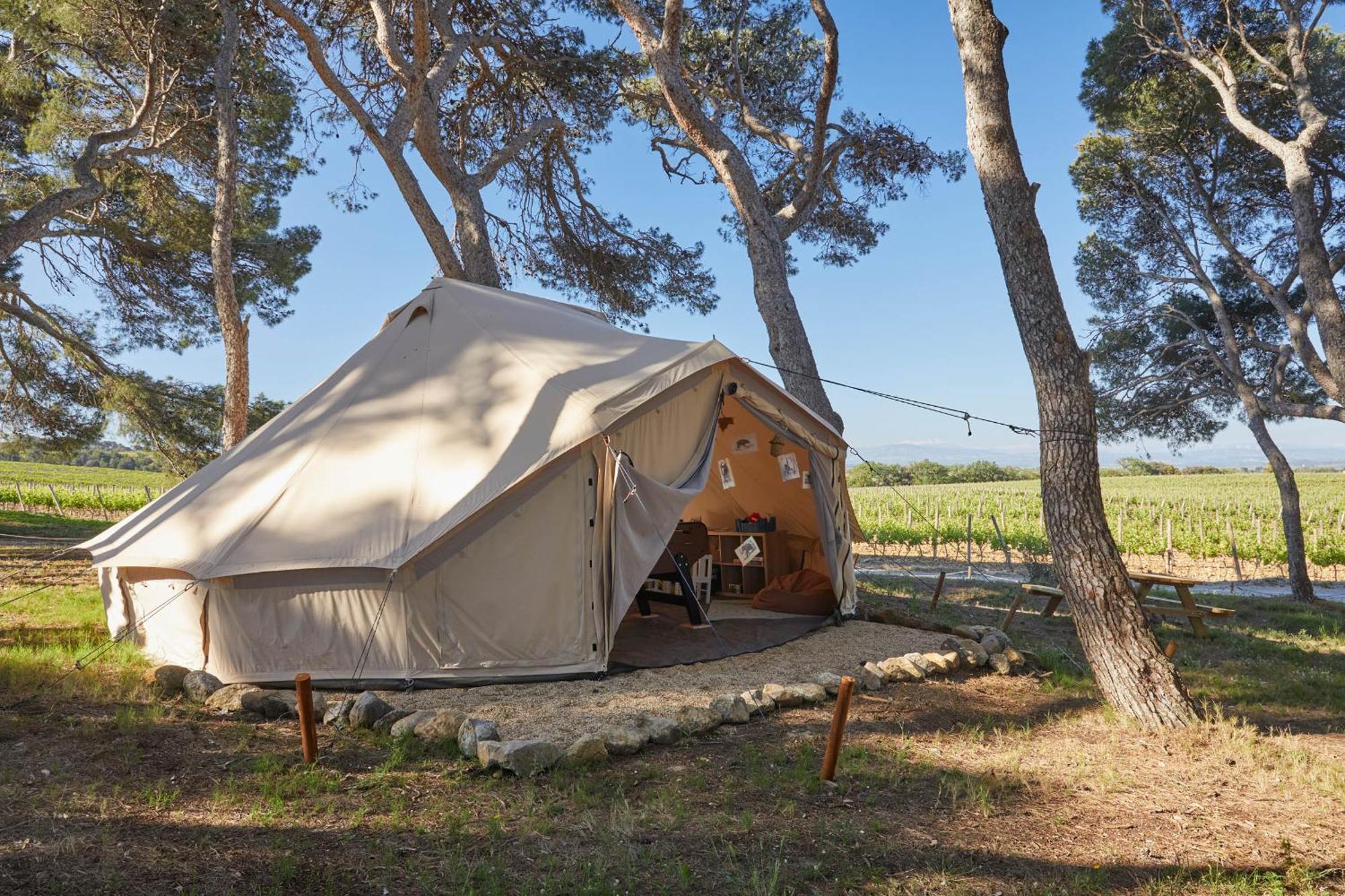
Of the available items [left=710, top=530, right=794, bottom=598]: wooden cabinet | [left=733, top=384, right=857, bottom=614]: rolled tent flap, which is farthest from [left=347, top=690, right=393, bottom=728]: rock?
[left=710, top=530, right=794, bottom=598]: wooden cabinet

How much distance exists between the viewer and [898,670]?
543 cm

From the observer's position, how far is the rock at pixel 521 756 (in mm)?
3654

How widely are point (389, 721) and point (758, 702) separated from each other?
1.94m

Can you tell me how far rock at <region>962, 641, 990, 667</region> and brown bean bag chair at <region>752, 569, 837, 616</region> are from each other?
158 cm

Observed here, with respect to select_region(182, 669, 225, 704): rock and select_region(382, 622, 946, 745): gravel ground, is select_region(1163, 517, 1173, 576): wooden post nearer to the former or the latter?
select_region(382, 622, 946, 745): gravel ground

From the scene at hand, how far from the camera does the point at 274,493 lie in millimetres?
5562

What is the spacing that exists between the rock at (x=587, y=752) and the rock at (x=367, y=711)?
3.80 ft

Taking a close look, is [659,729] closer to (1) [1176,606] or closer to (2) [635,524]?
(2) [635,524]

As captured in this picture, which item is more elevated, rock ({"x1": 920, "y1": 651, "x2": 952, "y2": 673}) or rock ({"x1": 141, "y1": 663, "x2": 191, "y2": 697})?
rock ({"x1": 141, "y1": 663, "x2": 191, "y2": 697})

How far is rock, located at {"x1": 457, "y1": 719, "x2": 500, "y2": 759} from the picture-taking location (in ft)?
12.7

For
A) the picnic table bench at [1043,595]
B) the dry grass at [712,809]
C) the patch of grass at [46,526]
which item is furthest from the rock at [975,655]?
the patch of grass at [46,526]

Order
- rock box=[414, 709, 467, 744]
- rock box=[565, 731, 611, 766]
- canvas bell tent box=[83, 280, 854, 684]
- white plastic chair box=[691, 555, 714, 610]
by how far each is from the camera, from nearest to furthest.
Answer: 1. rock box=[565, 731, 611, 766]
2. rock box=[414, 709, 467, 744]
3. canvas bell tent box=[83, 280, 854, 684]
4. white plastic chair box=[691, 555, 714, 610]

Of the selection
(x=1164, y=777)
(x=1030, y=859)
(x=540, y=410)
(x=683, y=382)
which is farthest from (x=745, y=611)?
(x=1030, y=859)

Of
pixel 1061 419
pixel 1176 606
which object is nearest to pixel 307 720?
A: pixel 1061 419
